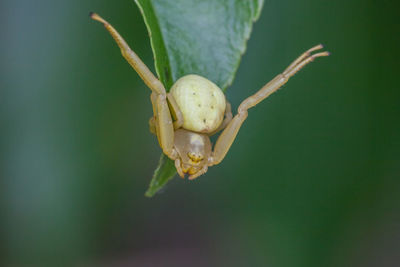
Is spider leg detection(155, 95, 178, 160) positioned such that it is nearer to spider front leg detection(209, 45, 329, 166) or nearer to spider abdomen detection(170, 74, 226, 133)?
spider abdomen detection(170, 74, 226, 133)

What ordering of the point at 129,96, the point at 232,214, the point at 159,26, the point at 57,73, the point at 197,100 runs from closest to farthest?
the point at 159,26 < the point at 197,100 < the point at 57,73 < the point at 129,96 < the point at 232,214

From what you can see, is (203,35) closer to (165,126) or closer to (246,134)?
(165,126)

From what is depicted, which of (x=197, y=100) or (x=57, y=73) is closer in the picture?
(x=197, y=100)

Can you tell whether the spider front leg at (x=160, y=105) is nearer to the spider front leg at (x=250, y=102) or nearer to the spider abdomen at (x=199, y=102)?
the spider abdomen at (x=199, y=102)

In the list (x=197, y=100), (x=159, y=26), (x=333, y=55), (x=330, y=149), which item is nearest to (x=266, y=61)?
(x=333, y=55)

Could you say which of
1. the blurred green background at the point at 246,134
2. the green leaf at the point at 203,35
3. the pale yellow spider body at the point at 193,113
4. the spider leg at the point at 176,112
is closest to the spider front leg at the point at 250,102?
the pale yellow spider body at the point at 193,113

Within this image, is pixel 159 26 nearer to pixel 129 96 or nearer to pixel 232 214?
pixel 129 96

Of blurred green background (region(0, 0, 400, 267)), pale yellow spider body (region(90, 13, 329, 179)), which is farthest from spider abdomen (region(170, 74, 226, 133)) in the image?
blurred green background (region(0, 0, 400, 267))
